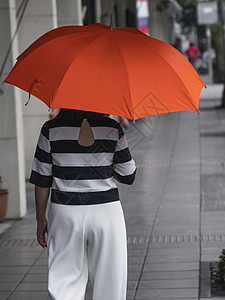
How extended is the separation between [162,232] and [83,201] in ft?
13.0

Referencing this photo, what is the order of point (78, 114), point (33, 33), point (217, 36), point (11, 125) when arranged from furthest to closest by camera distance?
point (217, 36), point (33, 33), point (11, 125), point (78, 114)

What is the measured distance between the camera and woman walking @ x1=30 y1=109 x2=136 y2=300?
3971 millimetres

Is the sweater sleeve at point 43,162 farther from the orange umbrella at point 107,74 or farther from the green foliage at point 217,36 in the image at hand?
the green foliage at point 217,36

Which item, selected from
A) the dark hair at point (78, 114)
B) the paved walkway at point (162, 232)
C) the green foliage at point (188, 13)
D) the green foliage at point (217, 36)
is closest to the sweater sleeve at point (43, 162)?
the dark hair at point (78, 114)

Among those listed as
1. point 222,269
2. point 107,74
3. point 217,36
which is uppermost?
point 217,36

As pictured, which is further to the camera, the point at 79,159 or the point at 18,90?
the point at 18,90

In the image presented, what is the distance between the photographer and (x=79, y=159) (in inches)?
156

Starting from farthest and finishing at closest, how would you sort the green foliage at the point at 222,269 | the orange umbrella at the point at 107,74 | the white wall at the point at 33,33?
the white wall at the point at 33,33 < the green foliage at the point at 222,269 < the orange umbrella at the point at 107,74

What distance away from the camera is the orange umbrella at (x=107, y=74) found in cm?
384

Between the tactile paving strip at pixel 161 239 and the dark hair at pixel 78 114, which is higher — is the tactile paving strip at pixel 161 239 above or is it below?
below

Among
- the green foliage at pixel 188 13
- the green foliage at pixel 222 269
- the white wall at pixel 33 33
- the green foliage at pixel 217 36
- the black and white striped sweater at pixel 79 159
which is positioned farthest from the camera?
the green foliage at pixel 188 13

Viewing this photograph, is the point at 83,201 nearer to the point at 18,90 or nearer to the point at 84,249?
the point at 84,249

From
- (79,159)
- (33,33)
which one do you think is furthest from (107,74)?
(33,33)

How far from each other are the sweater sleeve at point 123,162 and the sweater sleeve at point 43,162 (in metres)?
0.38
